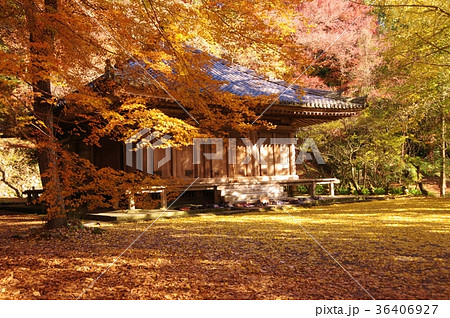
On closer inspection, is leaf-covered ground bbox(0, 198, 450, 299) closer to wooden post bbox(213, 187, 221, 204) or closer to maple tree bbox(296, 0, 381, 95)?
wooden post bbox(213, 187, 221, 204)

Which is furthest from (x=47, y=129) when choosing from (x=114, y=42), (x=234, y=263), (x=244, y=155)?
(x=244, y=155)

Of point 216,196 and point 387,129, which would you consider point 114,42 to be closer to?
point 216,196

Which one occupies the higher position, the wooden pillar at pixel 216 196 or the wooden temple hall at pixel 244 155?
the wooden temple hall at pixel 244 155

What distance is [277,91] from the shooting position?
42.3ft

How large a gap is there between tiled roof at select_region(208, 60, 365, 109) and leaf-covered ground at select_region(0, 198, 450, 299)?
213 inches

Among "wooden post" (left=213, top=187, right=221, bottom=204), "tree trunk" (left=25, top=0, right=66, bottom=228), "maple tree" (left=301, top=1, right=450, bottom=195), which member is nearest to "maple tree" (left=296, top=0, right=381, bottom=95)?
"maple tree" (left=301, top=1, right=450, bottom=195)

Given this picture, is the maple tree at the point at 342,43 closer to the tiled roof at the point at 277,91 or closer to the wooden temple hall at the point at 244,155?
the tiled roof at the point at 277,91

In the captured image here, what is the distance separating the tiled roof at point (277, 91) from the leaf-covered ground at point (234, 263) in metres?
5.40

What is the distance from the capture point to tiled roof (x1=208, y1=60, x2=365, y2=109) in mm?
12258

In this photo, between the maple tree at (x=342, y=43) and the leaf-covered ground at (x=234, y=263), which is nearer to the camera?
the leaf-covered ground at (x=234, y=263)

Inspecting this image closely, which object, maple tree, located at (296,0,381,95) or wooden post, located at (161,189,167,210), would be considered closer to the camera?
wooden post, located at (161,189,167,210)

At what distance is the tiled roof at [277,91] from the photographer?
12258mm

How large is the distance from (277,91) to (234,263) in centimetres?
911

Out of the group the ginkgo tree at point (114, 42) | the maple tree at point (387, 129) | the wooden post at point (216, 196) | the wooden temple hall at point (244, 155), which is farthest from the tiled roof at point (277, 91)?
the ginkgo tree at point (114, 42)
